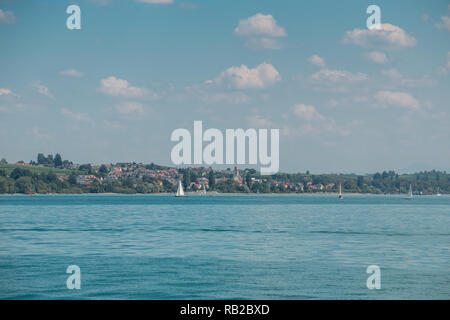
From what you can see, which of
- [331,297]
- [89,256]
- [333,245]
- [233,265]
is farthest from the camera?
[333,245]

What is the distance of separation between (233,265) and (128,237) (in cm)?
2019

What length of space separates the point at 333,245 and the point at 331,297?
796 inches

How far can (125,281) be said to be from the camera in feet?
94.9

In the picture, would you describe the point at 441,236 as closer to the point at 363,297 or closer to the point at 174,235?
the point at 174,235

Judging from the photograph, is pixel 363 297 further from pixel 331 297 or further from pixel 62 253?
pixel 62 253

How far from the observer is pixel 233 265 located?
3444 cm

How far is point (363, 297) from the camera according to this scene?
2534cm
